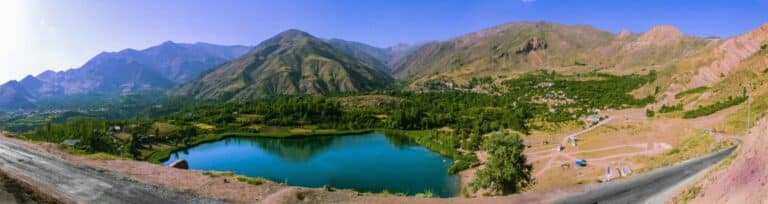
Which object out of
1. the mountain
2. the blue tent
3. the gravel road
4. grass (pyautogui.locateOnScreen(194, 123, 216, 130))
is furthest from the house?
grass (pyautogui.locateOnScreen(194, 123, 216, 130))

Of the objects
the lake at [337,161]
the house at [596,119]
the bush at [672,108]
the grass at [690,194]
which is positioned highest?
the bush at [672,108]

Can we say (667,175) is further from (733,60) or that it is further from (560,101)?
(560,101)

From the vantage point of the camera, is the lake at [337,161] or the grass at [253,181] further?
the lake at [337,161]

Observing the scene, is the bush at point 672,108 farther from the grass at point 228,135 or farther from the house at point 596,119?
the grass at point 228,135

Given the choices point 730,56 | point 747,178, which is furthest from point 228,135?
point 730,56

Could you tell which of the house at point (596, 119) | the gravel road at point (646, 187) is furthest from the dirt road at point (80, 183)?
the house at point (596, 119)
